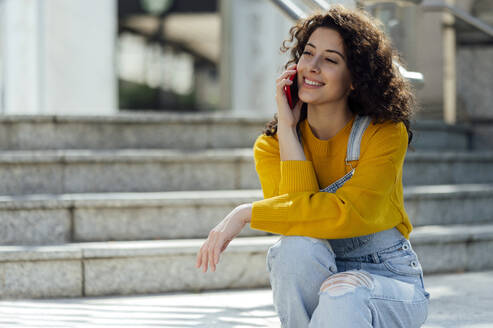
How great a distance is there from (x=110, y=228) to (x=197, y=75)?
606 centimetres

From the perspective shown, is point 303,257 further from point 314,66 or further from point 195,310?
point 195,310

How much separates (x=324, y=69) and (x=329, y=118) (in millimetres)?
182

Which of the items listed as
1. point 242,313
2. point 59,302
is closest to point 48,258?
point 59,302

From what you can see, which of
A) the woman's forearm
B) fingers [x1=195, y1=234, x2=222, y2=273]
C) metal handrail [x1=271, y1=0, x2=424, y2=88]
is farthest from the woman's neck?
metal handrail [x1=271, y1=0, x2=424, y2=88]

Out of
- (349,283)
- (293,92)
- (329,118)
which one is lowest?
(349,283)

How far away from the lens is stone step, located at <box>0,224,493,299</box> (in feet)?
8.98

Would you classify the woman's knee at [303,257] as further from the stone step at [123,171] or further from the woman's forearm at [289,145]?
the stone step at [123,171]

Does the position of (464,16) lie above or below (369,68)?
above

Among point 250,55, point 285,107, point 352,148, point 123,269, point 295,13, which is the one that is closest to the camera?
point 352,148

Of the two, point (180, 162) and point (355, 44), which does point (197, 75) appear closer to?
point (180, 162)

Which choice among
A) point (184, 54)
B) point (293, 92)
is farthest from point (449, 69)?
point (184, 54)

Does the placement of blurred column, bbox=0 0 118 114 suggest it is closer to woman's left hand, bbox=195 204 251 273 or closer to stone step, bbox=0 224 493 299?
stone step, bbox=0 224 493 299

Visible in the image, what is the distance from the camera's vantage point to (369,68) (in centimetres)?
197

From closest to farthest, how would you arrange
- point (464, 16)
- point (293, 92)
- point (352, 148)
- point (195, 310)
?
point (352, 148) → point (293, 92) → point (195, 310) → point (464, 16)
